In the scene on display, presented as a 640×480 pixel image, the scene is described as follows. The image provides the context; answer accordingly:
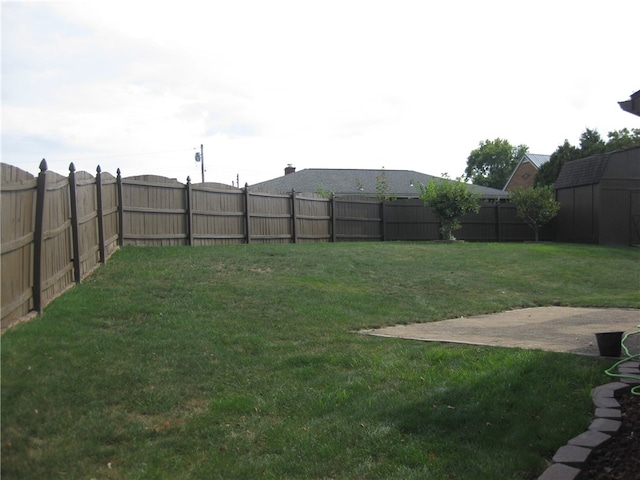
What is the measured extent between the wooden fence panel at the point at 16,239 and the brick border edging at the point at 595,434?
15.6 ft

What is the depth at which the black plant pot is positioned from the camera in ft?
18.4

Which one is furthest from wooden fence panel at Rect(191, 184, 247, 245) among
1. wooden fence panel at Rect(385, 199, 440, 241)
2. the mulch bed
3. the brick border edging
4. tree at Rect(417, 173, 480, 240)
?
the mulch bed

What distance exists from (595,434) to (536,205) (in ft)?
69.7

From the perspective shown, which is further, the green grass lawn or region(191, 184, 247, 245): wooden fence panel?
region(191, 184, 247, 245): wooden fence panel

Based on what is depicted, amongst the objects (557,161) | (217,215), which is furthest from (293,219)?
(557,161)

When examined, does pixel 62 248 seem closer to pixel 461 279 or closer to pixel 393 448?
pixel 393 448

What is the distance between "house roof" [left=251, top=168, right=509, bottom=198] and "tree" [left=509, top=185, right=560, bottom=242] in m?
5.40

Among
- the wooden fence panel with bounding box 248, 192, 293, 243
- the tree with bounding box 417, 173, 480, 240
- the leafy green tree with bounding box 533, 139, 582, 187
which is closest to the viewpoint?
the wooden fence panel with bounding box 248, 192, 293, 243

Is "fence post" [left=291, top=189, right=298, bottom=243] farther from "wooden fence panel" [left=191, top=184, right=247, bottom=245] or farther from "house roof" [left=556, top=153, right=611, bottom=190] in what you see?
"house roof" [left=556, top=153, right=611, bottom=190]

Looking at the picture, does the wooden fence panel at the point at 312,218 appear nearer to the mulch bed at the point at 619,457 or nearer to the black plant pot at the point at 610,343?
the black plant pot at the point at 610,343

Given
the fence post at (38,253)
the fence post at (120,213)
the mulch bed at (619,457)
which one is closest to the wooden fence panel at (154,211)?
the fence post at (120,213)

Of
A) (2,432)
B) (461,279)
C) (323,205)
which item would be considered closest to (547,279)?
(461,279)

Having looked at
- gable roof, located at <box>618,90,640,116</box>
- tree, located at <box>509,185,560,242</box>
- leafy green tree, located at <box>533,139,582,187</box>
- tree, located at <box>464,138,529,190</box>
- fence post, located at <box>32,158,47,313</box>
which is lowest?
fence post, located at <box>32,158,47,313</box>

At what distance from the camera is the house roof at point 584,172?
23.0 metres
